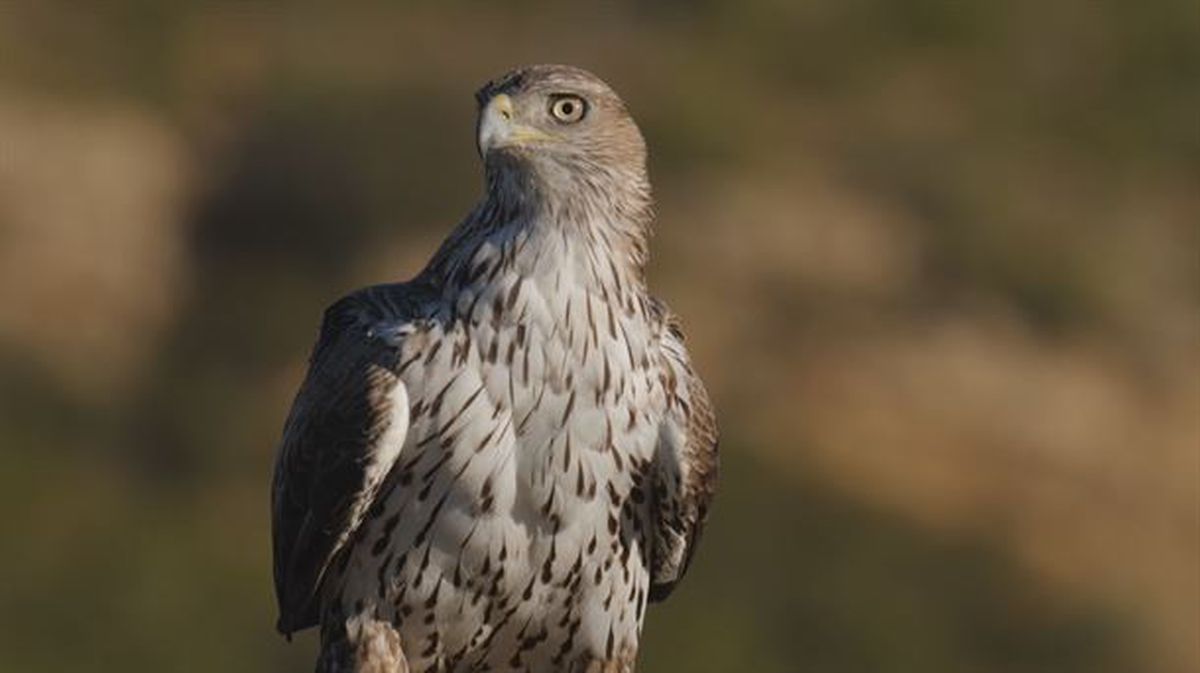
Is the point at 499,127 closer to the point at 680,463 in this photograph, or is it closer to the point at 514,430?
the point at 514,430

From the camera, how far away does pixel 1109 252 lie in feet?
103

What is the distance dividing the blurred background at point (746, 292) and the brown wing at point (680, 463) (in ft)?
42.8

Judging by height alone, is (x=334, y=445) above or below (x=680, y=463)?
below

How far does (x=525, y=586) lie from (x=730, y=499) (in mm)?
15317

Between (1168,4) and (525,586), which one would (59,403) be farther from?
(525,586)

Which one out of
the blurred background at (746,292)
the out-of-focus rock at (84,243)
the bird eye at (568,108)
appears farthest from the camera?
the out-of-focus rock at (84,243)

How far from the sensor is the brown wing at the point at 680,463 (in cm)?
1228

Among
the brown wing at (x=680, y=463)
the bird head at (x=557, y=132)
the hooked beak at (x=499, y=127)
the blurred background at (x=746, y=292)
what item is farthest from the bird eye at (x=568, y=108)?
the blurred background at (x=746, y=292)

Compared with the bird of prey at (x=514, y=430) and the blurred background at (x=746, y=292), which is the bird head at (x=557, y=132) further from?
the blurred background at (x=746, y=292)

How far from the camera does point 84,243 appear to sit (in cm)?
3089

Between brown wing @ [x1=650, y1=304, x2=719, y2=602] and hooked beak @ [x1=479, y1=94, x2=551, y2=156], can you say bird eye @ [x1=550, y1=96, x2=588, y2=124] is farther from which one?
brown wing @ [x1=650, y1=304, x2=719, y2=602]

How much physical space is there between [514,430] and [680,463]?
0.56m

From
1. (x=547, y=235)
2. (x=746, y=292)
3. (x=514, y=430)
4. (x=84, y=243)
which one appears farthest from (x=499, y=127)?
(x=84, y=243)

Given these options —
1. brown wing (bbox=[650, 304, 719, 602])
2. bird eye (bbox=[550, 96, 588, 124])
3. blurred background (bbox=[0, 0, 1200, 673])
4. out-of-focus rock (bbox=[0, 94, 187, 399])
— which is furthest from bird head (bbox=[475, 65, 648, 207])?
out-of-focus rock (bbox=[0, 94, 187, 399])
